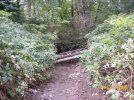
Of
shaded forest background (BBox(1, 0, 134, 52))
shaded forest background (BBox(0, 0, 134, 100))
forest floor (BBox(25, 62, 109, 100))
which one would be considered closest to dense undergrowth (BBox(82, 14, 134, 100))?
shaded forest background (BBox(0, 0, 134, 100))

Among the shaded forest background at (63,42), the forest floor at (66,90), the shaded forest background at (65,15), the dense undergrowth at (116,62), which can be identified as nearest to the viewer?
the dense undergrowth at (116,62)

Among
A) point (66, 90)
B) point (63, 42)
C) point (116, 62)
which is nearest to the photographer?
point (116, 62)

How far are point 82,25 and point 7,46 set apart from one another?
10.3m

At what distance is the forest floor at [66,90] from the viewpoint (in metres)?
6.57

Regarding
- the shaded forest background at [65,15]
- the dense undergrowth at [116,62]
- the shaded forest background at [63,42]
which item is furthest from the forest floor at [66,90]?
the shaded forest background at [65,15]

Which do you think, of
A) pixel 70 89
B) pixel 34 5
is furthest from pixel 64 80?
pixel 34 5

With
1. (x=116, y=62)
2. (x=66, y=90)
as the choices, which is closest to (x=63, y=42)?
(x=66, y=90)

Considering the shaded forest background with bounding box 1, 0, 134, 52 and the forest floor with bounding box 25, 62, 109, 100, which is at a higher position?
the shaded forest background with bounding box 1, 0, 134, 52

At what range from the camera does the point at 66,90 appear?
7574mm

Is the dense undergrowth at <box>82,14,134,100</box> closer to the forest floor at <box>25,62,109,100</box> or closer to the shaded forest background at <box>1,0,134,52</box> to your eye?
the forest floor at <box>25,62,109,100</box>

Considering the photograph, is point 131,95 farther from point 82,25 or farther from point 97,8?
point 97,8

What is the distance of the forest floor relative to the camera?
6.57 meters

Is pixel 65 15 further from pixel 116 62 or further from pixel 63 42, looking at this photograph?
pixel 116 62

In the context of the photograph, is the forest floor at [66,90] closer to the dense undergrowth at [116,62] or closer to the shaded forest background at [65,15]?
the dense undergrowth at [116,62]
